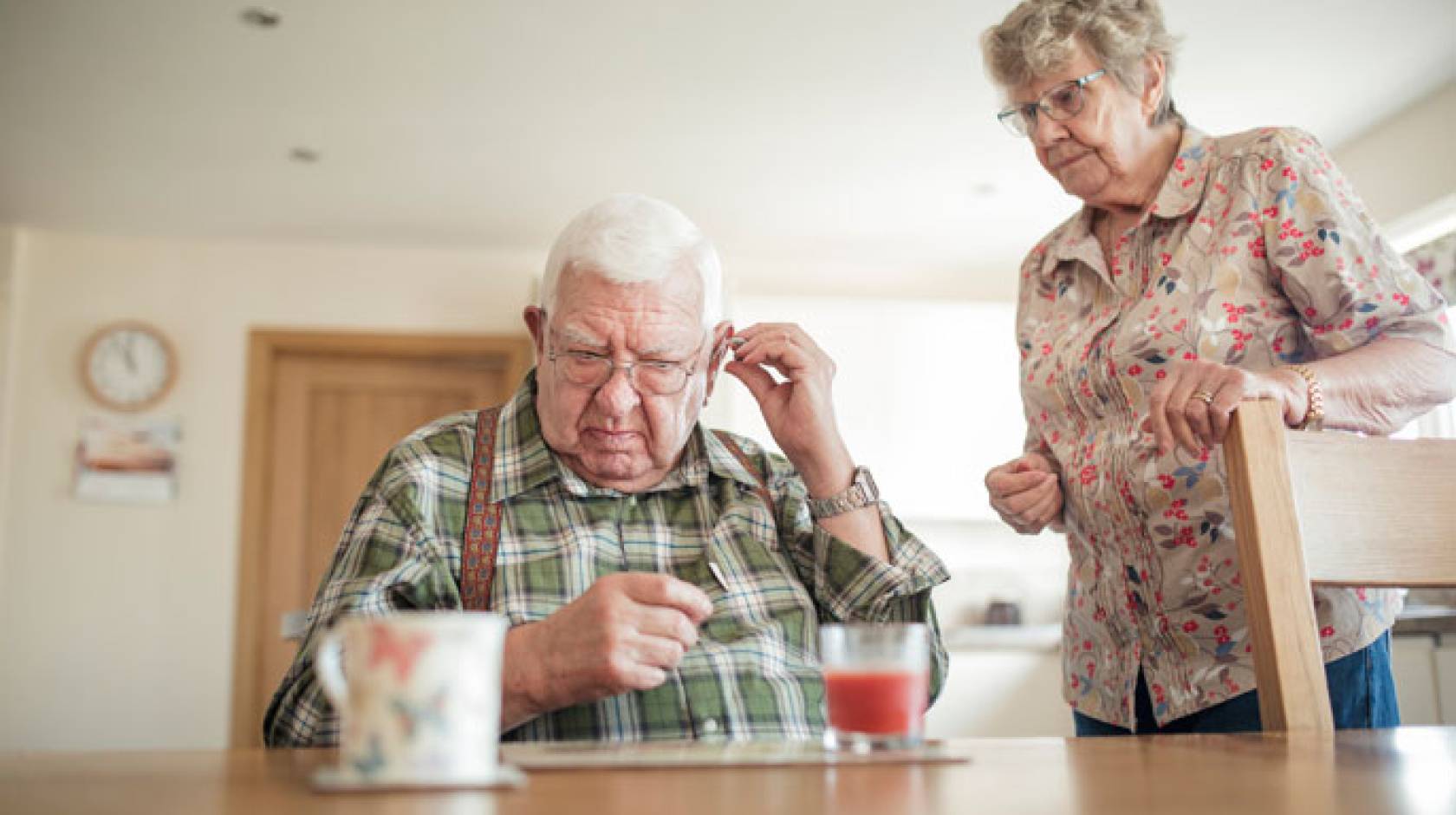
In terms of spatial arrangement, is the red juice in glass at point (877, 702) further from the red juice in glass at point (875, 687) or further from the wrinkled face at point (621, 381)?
the wrinkled face at point (621, 381)

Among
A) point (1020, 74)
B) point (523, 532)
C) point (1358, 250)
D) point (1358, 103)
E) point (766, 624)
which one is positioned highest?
point (1358, 103)

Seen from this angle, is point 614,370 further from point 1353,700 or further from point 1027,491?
point 1353,700

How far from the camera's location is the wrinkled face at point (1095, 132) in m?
1.64

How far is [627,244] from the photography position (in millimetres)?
1414

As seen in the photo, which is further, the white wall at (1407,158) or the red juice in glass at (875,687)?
the white wall at (1407,158)

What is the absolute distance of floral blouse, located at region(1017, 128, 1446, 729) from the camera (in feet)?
4.70

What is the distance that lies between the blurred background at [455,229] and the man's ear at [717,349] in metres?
1.93

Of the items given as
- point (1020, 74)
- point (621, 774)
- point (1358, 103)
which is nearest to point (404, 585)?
point (621, 774)

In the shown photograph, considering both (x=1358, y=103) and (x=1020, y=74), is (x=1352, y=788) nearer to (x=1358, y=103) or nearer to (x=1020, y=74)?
(x=1020, y=74)

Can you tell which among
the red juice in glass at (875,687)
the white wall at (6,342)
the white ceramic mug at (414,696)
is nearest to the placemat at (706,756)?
the red juice in glass at (875,687)

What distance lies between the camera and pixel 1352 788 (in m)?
0.63

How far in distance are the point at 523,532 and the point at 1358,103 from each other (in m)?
3.41

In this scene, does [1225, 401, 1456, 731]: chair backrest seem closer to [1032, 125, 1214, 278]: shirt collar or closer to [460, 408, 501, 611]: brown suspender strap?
[1032, 125, 1214, 278]: shirt collar

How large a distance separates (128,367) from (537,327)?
13.0ft
